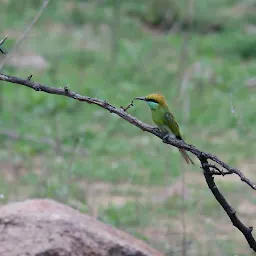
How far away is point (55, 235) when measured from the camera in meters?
2.99

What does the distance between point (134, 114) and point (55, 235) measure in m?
4.26

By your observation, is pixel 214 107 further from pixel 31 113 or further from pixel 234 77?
pixel 31 113

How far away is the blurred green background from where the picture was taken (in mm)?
5109

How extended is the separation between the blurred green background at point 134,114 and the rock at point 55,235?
756 mm

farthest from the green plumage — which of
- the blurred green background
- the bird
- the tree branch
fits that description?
the tree branch

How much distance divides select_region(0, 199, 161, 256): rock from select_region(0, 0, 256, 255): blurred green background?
0.76 m

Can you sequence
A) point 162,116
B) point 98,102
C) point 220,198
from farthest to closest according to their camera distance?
point 162,116
point 220,198
point 98,102

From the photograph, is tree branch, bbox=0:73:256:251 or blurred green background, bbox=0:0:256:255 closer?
tree branch, bbox=0:73:256:251

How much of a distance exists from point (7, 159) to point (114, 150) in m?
0.95

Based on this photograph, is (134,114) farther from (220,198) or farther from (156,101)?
(220,198)

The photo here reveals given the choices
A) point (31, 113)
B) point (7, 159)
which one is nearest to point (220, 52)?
point (31, 113)

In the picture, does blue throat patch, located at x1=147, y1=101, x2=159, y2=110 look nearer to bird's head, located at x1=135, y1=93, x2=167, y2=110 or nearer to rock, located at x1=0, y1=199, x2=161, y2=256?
bird's head, located at x1=135, y1=93, x2=167, y2=110

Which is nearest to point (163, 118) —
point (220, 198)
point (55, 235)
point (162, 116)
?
point (162, 116)

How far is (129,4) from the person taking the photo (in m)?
12.6
